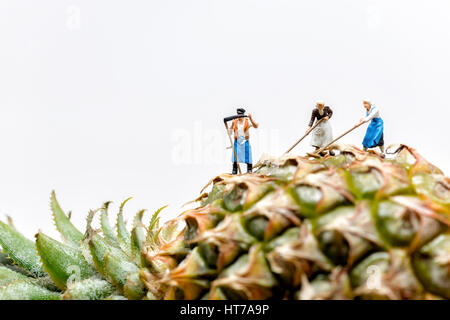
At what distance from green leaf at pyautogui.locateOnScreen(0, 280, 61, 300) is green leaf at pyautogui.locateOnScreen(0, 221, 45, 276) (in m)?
0.10

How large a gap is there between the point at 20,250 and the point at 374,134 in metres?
1.07

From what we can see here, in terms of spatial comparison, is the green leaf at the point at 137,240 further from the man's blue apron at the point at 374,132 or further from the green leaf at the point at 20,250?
the man's blue apron at the point at 374,132

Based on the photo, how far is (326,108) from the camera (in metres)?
1.42

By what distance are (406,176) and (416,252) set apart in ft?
0.55

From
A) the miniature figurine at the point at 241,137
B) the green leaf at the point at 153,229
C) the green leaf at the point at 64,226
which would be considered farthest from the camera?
the miniature figurine at the point at 241,137

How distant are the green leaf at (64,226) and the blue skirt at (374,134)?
92 cm

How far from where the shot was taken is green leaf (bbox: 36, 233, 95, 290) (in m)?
1.05

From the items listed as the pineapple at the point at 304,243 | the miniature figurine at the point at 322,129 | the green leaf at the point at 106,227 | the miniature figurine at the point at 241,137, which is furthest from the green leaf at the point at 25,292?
the miniature figurine at the point at 322,129

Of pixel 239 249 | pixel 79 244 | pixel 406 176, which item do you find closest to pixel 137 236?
pixel 79 244

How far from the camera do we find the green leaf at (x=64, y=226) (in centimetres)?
127

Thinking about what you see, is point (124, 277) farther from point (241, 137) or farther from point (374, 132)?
point (374, 132)

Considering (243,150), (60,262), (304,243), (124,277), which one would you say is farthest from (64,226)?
(304,243)

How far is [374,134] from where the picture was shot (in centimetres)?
131
